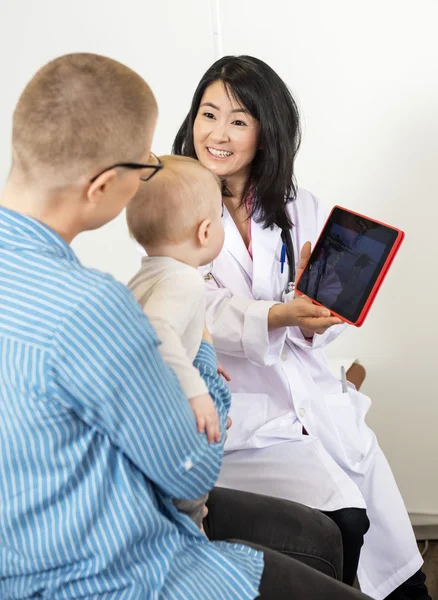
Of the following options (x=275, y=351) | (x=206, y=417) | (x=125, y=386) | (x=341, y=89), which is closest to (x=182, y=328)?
(x=206, y=417)

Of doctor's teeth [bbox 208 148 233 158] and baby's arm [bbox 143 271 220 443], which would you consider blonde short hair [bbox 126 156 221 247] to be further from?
doctor's teeth [bbox 208 148 233 158]

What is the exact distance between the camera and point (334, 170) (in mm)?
2287

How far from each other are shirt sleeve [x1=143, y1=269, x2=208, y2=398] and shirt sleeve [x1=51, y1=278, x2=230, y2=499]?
86 mm

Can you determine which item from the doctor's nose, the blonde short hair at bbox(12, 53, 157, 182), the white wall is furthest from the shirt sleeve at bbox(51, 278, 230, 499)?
the white wall

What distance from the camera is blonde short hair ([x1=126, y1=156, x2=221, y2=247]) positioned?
1.16 m

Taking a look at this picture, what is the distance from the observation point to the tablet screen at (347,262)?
1.44 meters

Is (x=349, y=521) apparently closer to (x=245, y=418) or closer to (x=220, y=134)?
(x=245, y=418)

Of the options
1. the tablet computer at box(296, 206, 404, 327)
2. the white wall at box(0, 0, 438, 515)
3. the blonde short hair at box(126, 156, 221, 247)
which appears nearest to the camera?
the blonde short hair at box(126, 156, 221, 247)

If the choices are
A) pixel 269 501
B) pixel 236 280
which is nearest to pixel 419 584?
pixel 269 501

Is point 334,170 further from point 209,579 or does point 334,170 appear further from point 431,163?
point 209,579

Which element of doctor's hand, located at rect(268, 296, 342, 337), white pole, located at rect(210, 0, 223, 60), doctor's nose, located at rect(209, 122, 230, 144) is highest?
white pole, located at rect(210, 0, 223, 60)

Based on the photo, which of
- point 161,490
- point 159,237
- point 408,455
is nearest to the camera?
point 161,490

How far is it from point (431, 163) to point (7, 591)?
172 centimetres

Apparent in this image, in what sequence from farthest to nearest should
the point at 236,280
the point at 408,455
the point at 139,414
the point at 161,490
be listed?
the point at 408,455 < the point at 236,280 < the point at 161,490 < the point at 139,414
